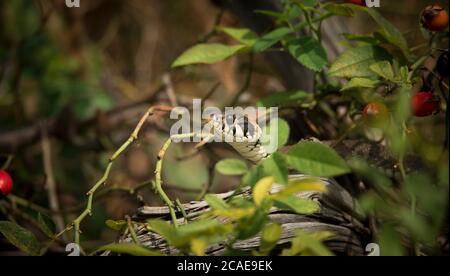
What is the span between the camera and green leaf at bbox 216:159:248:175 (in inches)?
30.4

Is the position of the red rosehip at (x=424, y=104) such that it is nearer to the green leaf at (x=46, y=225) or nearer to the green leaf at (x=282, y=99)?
the green leaf at (x=282, y=99)

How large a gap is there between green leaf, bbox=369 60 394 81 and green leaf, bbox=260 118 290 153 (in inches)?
6.6

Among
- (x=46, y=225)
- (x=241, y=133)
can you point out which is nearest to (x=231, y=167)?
(x=241, y=133)

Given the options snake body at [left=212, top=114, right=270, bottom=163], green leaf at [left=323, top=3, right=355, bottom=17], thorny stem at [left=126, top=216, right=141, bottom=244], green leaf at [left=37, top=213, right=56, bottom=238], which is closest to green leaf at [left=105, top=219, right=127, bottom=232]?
thorny stem at [left=126, top=216, right=141, bottom=244]

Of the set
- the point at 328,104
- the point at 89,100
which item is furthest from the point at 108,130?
the point at 328,104

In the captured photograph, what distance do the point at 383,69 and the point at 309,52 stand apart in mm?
185

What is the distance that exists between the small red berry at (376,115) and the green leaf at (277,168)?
25cm

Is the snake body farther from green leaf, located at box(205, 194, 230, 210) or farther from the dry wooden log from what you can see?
green leaf, located at box(205, 194, 230, 210)

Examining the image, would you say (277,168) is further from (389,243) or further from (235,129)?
(235,129)

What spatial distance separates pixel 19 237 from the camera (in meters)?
0.94

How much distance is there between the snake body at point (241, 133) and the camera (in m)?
1.03

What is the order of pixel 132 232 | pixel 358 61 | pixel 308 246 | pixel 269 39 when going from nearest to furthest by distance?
pixel 308 246 < pixel 132 232 < pixel 358 61 < pixel 269 39
